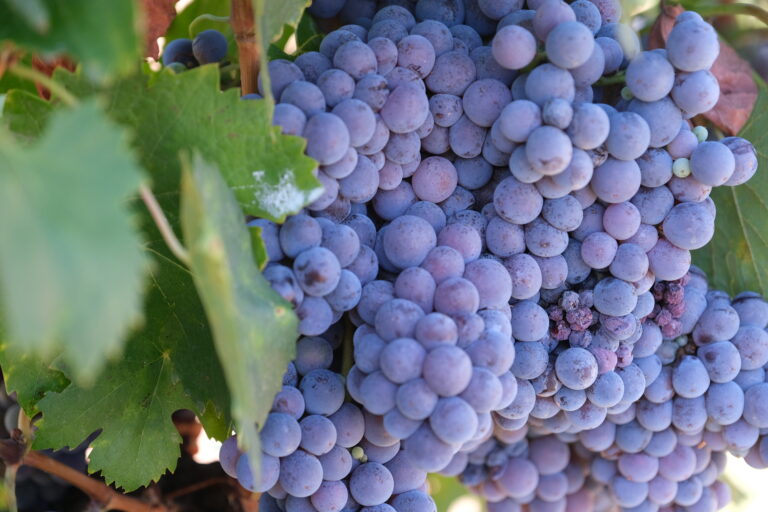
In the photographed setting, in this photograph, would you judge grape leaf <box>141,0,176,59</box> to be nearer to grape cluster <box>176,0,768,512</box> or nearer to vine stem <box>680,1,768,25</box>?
grape cluster <box>176,0,768,512</box>

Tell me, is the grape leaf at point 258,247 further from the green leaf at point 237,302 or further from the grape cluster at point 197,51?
the grape cluster at point 197,51

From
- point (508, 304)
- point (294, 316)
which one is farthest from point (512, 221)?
point (294, 316)

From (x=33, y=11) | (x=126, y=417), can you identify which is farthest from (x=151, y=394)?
(x=33, y=11)

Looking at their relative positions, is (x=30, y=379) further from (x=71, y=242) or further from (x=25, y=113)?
(x=71, y=242)

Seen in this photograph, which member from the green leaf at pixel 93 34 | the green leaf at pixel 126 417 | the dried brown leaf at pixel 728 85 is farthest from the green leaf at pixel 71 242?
the dried brown leaf at pixel 728 85

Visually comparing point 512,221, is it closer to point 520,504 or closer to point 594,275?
point 594,275

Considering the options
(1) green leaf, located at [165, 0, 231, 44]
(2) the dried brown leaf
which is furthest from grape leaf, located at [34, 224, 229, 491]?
(2) the dried brown leaf
